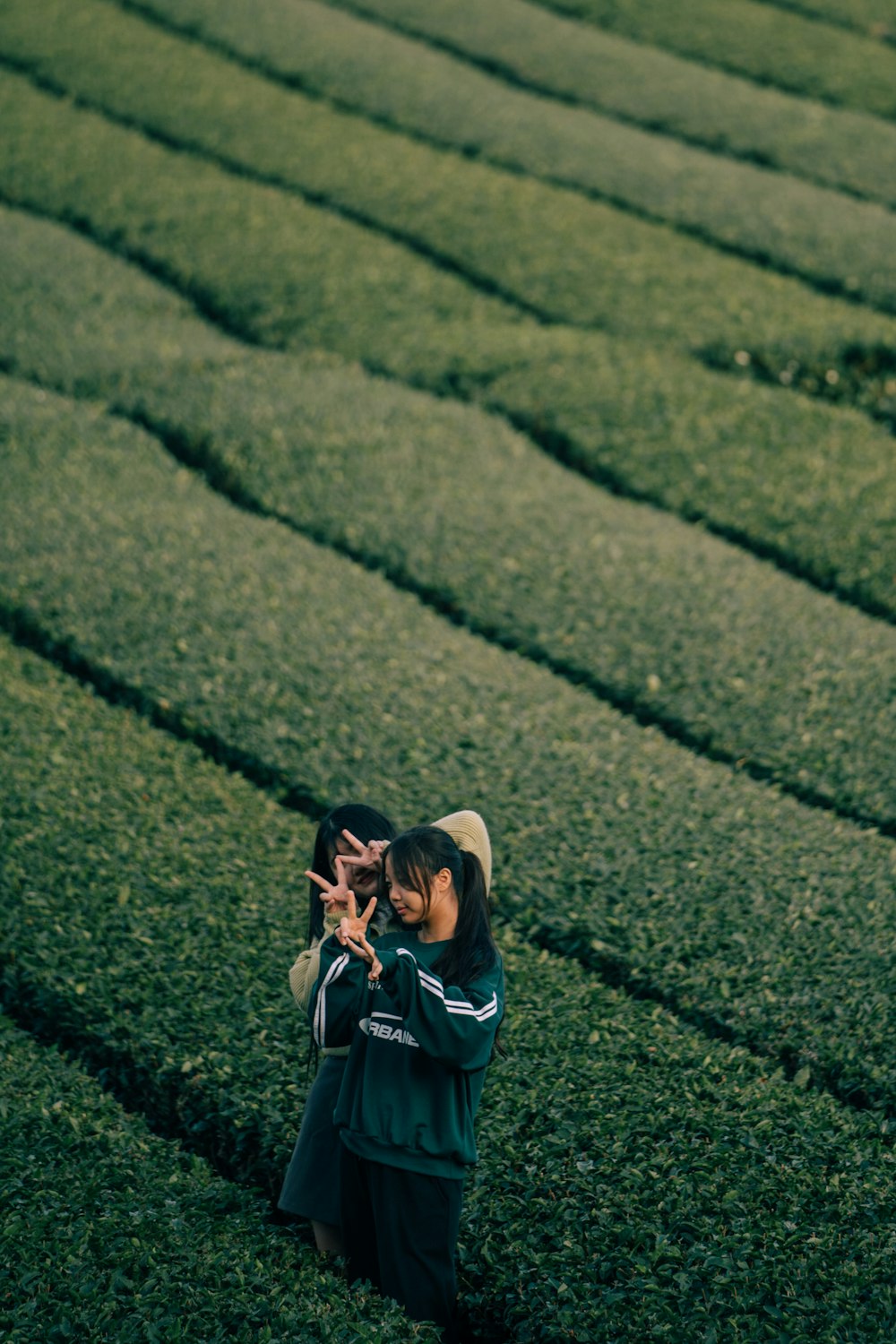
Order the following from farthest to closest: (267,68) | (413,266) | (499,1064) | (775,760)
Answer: (267,68) < (413,266) < (775,760) < (499,1064)

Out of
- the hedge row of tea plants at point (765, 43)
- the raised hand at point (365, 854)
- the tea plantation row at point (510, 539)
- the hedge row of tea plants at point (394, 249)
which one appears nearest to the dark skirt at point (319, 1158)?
the raised hand at point (365, 854)

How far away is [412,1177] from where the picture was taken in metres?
3.70

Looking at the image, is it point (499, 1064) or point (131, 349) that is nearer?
point (499, 1064)

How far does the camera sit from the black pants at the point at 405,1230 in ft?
12.2

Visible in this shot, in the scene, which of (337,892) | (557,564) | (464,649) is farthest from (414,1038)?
(557,564)

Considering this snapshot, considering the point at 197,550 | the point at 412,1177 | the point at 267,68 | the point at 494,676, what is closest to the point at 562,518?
the point at 494,676

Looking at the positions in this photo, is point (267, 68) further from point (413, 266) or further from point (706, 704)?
point (706, 704)

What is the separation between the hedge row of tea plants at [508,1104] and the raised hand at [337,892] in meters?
1.35

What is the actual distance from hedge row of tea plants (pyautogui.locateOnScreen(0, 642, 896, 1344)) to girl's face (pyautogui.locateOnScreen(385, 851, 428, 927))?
4.50 ft

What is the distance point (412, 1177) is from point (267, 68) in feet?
51.7

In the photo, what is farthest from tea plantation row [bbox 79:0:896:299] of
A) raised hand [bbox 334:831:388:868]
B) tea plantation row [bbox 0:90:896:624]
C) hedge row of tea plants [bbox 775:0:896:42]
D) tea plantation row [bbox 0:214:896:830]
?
raised hand [bbox 334:831:388:868]

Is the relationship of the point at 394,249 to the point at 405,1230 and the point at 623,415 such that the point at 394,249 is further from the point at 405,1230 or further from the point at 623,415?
the point at 405,1230

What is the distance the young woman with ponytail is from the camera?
140 inches

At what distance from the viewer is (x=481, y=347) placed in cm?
1177
